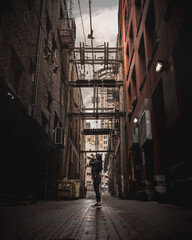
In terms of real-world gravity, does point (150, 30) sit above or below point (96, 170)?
above

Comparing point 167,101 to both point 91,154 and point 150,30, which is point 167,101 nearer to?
point 91,154

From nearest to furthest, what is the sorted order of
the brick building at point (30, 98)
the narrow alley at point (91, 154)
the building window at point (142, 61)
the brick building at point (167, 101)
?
the narrow alley at point (91, 154)
the brick building at point (167, 101)
the brick building at point (30, 98)
the building window at point (142, 61)

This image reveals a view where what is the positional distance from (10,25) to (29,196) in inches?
278

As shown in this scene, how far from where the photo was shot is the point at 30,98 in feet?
34.9

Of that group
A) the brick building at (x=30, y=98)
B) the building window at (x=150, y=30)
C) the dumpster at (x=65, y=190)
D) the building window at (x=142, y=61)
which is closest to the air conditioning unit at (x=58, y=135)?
the brick building at (x=30, y=98)

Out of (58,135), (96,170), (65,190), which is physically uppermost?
(58,135)

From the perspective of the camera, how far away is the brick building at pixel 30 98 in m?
7.68

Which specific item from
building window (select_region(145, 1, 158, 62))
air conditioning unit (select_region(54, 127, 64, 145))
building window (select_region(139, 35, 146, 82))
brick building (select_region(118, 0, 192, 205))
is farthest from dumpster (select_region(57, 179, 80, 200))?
building window (select_region(145, 1, 158, 62))

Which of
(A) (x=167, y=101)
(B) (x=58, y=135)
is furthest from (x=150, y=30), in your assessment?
(B) (x=58, y=135)

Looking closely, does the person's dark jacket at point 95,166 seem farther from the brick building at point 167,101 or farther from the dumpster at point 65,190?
the dumpster at point 65,190

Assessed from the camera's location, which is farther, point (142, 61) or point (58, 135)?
point (58, 135)

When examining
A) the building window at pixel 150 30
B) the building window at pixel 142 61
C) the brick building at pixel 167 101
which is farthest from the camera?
the building window at pixel 142 61

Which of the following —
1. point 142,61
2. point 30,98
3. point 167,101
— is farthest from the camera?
point 142,61

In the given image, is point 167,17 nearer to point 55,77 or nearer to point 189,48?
point 189,48
